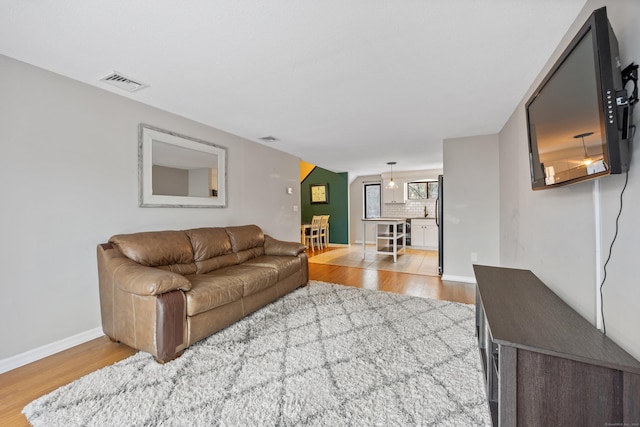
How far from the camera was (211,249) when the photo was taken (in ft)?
9.70

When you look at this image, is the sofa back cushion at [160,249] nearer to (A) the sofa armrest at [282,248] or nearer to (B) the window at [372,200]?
(A) the sofa armrest at [282,248]

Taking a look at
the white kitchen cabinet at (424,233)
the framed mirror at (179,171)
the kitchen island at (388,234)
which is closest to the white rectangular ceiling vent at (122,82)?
the framed mirror at (179,171)

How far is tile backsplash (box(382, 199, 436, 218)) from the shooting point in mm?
7175

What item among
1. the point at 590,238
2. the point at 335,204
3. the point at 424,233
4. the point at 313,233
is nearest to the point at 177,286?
the point at 590,238

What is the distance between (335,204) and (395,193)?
1.84 metres

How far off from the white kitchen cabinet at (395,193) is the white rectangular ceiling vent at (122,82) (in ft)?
21.3

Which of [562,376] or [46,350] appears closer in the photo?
[562,376]

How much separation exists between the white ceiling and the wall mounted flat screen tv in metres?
0.53

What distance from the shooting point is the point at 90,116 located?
2291 millimetres

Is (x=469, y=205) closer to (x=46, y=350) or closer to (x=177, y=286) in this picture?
(x=177, y=286)

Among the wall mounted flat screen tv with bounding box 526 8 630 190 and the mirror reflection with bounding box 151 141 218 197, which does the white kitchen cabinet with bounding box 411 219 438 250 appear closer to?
the mirror reflection with bounding box 151 141 218 197

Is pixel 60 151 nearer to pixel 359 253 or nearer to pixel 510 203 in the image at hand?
pixel 510 203

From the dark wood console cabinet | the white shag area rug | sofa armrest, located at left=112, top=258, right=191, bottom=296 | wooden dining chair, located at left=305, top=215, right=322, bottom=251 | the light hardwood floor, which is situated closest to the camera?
the dark wood console cabinet

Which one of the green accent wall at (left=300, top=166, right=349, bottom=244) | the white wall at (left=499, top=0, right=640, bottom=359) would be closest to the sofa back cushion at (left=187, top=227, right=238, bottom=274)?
the white wall at (left=499, top=0, right=640, bottom=359)
